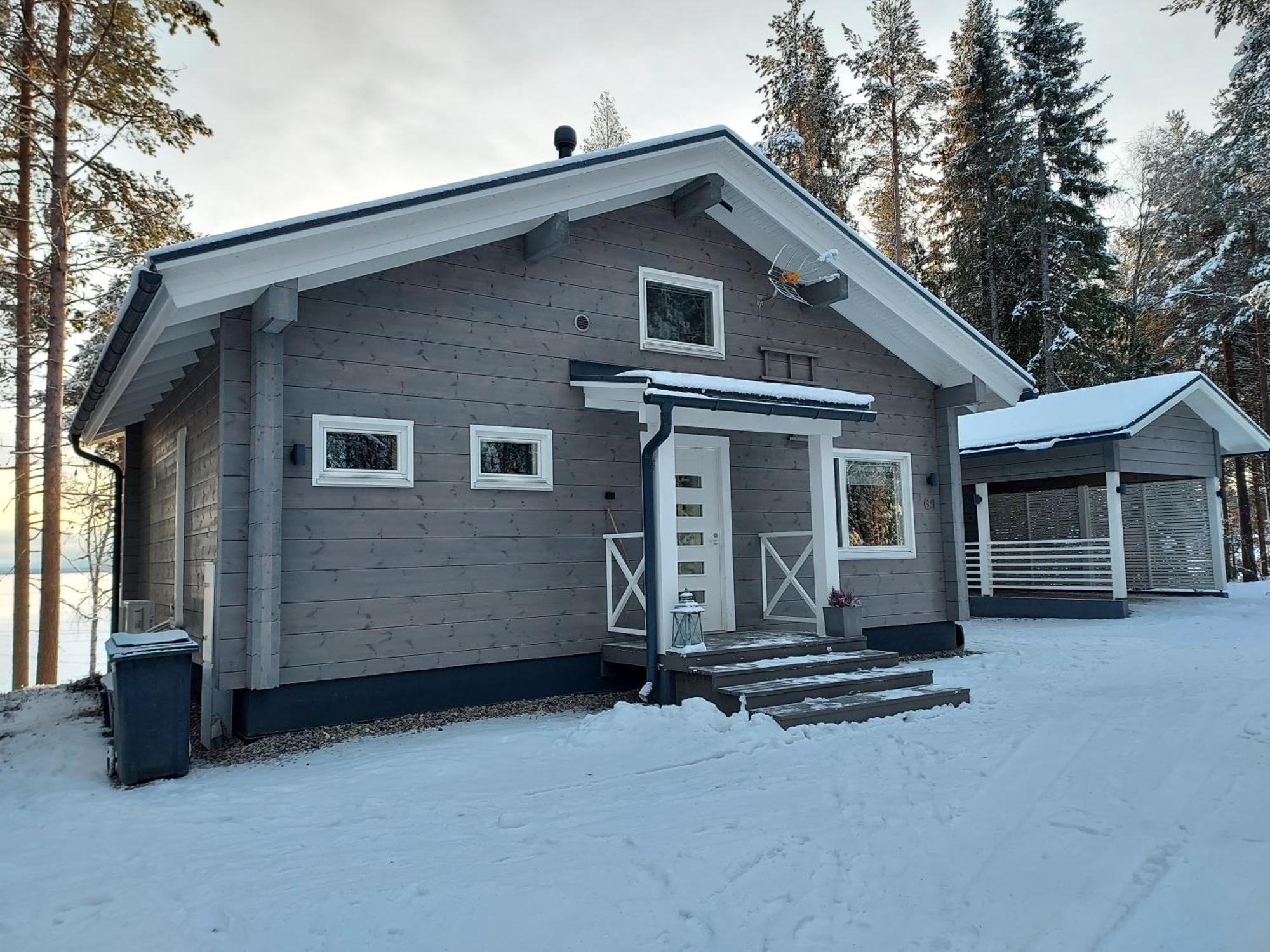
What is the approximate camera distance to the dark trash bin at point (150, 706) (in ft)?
16.8

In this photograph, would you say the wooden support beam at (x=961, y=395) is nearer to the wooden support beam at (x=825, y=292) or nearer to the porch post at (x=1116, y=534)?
the wooden support beam at (x=825, y=292)

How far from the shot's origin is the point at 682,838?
3.89 meters

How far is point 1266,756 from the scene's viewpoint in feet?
16.1

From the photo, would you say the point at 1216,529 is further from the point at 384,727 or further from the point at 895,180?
the point at 384,727

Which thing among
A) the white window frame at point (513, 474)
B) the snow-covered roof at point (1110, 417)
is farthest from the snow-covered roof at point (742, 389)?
the snow-covered roof at point (1110, 417)

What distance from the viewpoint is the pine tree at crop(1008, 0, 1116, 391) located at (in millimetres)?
21766

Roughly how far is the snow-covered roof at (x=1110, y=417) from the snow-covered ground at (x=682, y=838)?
769 cm

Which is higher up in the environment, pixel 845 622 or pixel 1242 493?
pixel 1242 493

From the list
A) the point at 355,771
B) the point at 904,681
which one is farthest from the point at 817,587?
the point at 355,771

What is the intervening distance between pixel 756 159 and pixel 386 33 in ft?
18.6

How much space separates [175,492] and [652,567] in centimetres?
510

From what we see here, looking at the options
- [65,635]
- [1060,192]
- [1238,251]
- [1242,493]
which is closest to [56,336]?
[65,635]

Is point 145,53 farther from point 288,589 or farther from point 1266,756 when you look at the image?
point 1266,756

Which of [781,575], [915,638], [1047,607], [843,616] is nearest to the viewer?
[843,616]
